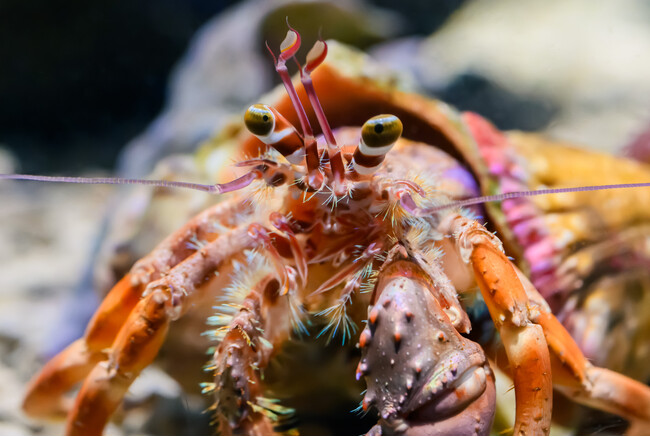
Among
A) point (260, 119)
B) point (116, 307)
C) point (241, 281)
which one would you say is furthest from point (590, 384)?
point (116, 307)

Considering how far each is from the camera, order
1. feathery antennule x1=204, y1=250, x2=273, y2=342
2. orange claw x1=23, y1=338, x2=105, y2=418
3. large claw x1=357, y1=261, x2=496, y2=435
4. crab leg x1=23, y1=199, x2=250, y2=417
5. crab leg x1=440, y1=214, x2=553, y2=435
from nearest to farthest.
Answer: large claw x1=357, y1=261, x2=496, y2=435 → crab leg x1=440, y1=214, x2=553, y2=435 → feathery antennule x1=204, y1=250, x2=273, y2=342 → crab leg x1=23, y1=199, x2=250, y2=417 → orange claw x1=23, y1=338, x2=105, y2=418

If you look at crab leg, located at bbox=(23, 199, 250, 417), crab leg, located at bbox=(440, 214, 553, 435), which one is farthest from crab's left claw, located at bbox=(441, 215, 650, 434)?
crab leg, located at bbox=(23, 199, 250, 417)

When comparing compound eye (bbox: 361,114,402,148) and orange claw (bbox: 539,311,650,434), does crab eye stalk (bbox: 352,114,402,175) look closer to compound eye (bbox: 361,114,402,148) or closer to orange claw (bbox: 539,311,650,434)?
compound eye (bbox: 361,114,402,148)

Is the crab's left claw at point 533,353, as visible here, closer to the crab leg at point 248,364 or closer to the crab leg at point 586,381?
the crab leg at point 586,381

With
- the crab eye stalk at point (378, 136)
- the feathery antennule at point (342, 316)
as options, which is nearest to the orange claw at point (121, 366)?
the feathery antennule at point (342, 316)

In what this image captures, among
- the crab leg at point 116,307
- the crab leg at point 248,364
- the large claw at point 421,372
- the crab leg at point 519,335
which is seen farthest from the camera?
the crab leg at point 116,307

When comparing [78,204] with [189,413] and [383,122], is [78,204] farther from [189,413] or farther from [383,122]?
[383,122]
